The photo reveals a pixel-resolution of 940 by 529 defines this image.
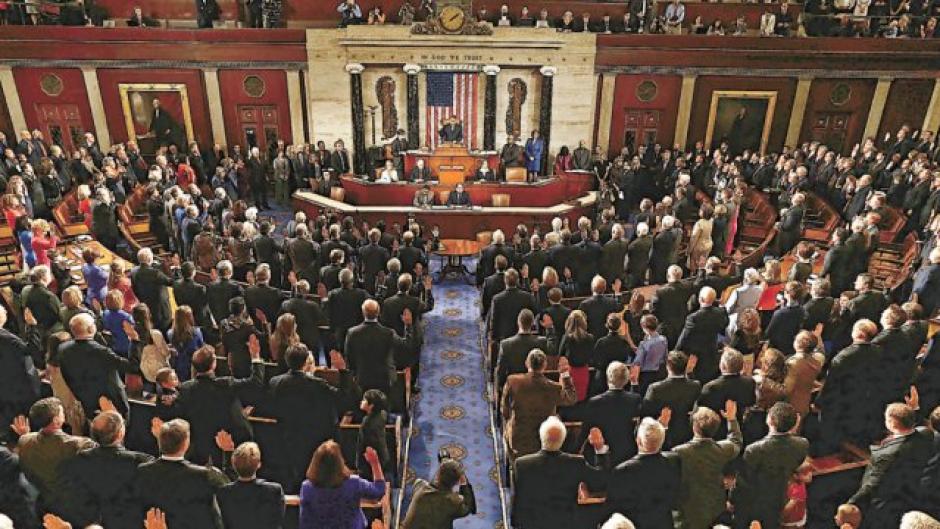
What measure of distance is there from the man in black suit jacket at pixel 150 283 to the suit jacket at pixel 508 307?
140 inches

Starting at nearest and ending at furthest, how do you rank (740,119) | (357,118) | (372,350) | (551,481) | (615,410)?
(551,481) → (615,410) → (372,350) → (357,118) → (740,119)

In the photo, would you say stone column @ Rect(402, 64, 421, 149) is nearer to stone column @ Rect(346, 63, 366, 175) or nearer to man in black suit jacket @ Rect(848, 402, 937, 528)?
stone column @ Rect(346, 63, 366, 175)

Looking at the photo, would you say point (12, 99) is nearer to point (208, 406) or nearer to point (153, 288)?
point (153, 288)

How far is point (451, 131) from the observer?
16.3 metres

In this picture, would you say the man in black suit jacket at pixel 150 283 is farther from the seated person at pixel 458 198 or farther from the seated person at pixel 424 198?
the seated person at pixel 458 198

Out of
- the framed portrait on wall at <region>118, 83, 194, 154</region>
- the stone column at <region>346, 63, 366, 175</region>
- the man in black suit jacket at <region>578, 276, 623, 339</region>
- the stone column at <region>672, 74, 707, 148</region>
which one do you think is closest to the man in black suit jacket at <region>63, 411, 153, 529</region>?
the man in black suit jacket at <region>578, 276, 623, 339</region>

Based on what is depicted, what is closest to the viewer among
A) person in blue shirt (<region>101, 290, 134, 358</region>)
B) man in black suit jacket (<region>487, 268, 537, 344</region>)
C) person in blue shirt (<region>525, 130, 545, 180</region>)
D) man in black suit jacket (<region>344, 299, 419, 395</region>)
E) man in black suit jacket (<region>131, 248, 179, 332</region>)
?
man in black suit jacket (<region>344, 299, 419, 395</region>)

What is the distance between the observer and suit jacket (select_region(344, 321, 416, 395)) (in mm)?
5410

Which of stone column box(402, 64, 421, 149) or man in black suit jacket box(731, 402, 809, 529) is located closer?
man in black suit jacket box(731, 402, 809, 529)

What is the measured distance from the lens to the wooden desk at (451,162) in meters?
14.7

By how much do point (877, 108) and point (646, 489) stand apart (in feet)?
56.3

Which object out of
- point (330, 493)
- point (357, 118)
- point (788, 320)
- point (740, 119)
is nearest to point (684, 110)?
point (740, 119)

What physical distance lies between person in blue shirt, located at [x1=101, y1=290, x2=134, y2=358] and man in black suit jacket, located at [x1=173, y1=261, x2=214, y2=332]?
638 millimetres

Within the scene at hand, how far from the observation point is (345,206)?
12.9 m
